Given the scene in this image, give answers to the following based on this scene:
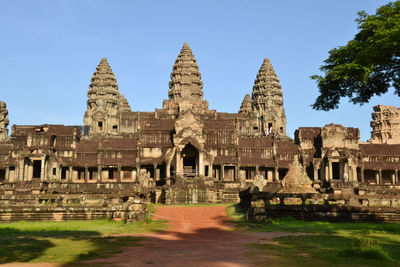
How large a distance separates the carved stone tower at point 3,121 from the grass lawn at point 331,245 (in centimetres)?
5863

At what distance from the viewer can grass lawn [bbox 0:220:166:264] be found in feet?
38.8

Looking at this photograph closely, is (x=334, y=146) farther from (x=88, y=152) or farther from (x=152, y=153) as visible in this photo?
(x=88, y=152)

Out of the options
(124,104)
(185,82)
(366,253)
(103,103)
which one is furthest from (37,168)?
(366,253)

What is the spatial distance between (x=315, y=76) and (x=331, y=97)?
1545 mm

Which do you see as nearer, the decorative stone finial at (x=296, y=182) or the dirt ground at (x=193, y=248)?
the dirt ground at (x=193, y=248)

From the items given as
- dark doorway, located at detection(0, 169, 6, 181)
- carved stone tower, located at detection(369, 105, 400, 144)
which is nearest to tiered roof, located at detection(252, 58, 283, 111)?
carved stone tower, located at detection(369, 105, 400, 144)

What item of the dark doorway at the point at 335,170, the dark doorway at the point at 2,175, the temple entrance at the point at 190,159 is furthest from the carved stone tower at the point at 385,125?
the dark doorway at the point at 2,175

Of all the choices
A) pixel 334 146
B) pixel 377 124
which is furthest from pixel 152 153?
pixel 377 124

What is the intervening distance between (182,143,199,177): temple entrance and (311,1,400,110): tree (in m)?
25.6

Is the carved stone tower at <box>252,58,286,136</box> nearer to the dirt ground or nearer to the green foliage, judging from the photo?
the dirt ground

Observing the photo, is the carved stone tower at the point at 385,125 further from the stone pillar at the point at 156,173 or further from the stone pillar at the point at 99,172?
the stone pillar at the point at 99,172

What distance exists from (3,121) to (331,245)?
67.1m

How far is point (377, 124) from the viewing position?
89625mm

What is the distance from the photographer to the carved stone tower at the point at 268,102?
8419cm
